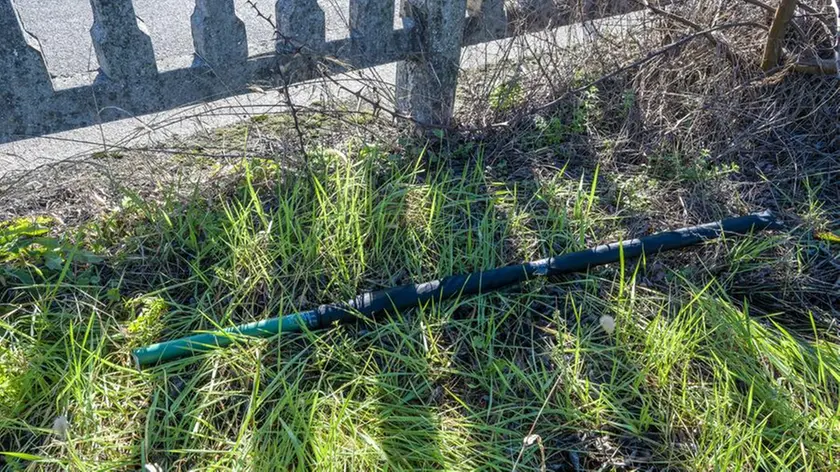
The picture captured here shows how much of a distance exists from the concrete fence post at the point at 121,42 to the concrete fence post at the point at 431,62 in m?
1.08

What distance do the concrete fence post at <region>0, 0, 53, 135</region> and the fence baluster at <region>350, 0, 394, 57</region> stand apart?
120 cm

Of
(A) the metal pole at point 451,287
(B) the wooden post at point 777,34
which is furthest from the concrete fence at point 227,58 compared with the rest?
(B) the wooden post at point 777,34

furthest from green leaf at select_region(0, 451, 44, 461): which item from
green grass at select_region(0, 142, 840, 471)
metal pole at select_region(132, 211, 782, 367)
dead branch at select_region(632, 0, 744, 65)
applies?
dead branch at select_region(632, 0, 744, 65)

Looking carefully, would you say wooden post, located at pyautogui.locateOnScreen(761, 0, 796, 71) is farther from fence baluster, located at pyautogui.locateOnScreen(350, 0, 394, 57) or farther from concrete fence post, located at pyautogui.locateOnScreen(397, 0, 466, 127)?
fence baluster, located at pyautogui.locateOnScreen(350, 0, 394, 57)

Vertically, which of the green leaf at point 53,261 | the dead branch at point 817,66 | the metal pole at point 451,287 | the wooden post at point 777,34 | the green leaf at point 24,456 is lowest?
the green leaf at point 24,456

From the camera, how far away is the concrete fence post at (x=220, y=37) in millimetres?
2717

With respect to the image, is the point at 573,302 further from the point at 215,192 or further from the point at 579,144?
the point at 215,192

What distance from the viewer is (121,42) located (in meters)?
2.63

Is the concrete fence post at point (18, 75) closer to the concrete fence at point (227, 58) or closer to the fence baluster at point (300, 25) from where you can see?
the concrete fence at point (227, 58)

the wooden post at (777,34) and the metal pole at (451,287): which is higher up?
the wooden post at (777,34)

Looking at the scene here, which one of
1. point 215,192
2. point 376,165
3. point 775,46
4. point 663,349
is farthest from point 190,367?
point 775,46

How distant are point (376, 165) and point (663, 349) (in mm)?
1306

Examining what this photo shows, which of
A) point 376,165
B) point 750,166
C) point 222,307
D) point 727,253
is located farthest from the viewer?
point 750,166

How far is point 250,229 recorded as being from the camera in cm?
257
